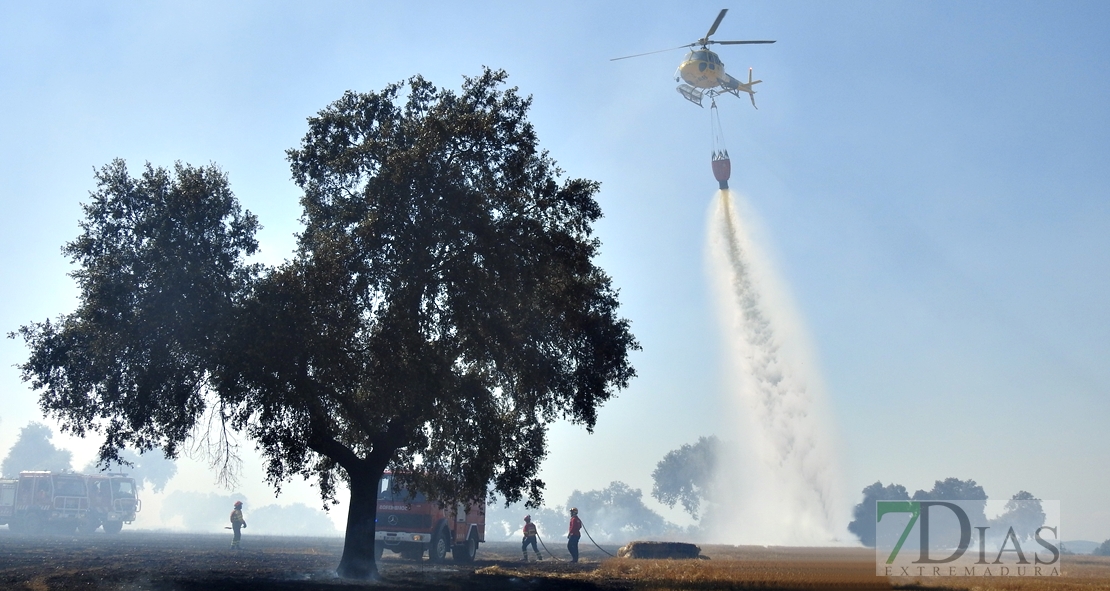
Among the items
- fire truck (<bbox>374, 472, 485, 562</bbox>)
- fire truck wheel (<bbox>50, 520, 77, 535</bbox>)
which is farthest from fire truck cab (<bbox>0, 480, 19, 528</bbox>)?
fire truck (<bbox>374, 472, 485, 562</bbox>)

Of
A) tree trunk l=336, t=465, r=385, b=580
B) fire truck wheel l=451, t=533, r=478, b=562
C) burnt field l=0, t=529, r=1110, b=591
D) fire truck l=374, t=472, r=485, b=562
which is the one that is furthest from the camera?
fire truck wheel l=451, t=533, r=478, b=562

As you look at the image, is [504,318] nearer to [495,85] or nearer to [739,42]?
[495,85]

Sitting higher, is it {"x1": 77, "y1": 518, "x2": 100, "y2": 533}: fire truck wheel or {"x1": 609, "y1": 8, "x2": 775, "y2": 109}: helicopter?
{"x1": 609, "y1": 8, "x2": 775, "y2": 109}: helicopter

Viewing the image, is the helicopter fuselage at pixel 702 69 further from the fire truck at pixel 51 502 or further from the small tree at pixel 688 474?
the small tree at pixel 688 474

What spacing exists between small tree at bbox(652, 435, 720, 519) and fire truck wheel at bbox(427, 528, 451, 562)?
13864 cm

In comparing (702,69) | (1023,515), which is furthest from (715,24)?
(1023,515)

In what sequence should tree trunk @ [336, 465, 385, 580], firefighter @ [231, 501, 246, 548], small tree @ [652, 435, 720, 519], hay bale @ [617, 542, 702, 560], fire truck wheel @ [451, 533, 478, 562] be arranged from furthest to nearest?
small tree @ [652, 435, 720, 519]
firefighter @ [231, 501, 246, 548]
hay bale @ [617, 542, 702, 560]
fire truck wheel @ [451, 533, 478, 562]
tree trunk @ [336, 465, 385, 580]

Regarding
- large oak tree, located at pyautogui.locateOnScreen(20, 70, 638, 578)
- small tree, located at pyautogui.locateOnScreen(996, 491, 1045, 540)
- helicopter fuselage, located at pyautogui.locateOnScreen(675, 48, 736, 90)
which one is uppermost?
helicopter fuselage, located at pyautogui.locateOnScreen(675, 48, 736, 90)

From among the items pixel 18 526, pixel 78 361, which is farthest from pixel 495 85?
pixel 18 526

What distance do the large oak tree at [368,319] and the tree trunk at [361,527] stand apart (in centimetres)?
5

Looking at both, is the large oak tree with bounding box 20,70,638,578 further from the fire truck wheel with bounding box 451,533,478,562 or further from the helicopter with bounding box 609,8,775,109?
the helicopter with bounding box 609,8,775,109

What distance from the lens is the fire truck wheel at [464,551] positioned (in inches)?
1378

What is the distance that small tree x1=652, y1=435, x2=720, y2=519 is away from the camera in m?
168

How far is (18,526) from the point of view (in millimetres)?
61594
